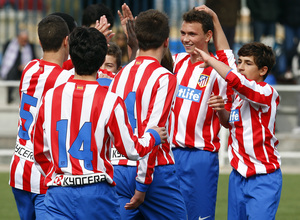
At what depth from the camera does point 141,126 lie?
16.0 ft

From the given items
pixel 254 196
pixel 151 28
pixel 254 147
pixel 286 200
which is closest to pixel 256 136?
pixel 254 147

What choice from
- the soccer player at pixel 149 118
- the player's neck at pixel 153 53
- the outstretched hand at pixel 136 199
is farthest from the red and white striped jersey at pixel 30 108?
the outstretched hand at pixel 136 199

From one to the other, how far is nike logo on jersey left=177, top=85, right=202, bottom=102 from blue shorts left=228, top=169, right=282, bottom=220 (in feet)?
2.30

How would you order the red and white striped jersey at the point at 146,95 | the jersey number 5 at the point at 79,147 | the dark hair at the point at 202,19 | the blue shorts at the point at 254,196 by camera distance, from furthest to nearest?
1. the dark hair at the point at 202,19
2. the blue shorts at the point at 254,196
3. the red and white striped jersey at the point at 146,95
4. the jersey number 5 at the point at 79,147

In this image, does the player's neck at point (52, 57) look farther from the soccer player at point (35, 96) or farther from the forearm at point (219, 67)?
the forearm at point (219, 67)

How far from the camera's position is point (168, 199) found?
4.96m

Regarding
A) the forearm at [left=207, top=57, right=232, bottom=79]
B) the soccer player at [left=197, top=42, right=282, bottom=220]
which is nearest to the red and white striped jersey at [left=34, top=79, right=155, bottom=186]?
the forearm at [left=207, top=57, right=232, bottom=79]

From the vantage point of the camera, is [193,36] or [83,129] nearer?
[83,129]

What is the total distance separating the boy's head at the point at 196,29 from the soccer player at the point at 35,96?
1.05m

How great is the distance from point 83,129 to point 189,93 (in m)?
1.73

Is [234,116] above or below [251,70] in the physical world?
below

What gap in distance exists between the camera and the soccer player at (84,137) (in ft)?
14.1

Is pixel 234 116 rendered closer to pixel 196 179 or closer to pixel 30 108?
pixel 196 179

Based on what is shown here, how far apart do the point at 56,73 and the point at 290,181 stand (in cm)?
614
